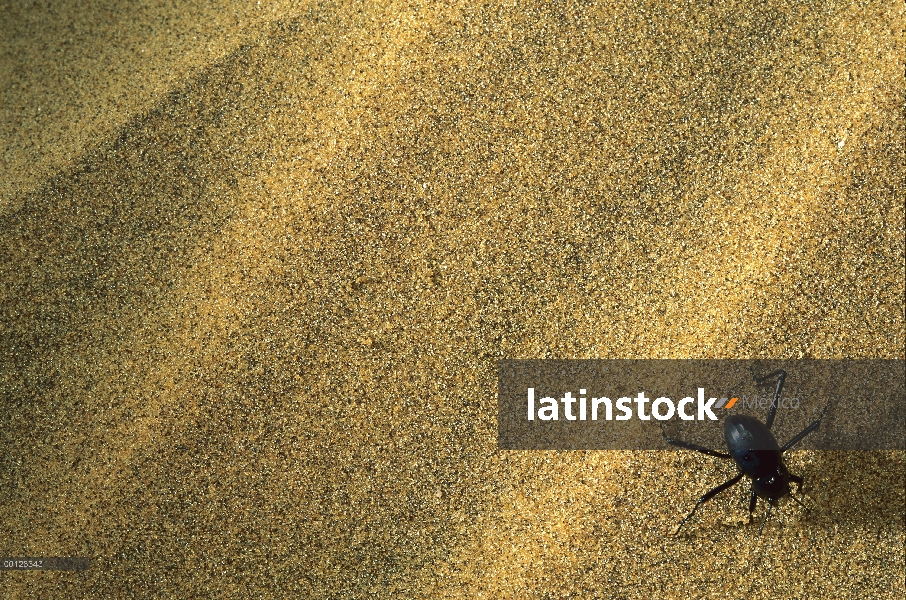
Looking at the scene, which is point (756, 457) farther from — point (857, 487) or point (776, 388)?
point (857, 487)

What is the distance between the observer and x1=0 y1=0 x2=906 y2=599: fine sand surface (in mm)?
2086

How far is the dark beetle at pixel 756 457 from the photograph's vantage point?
1953 mm

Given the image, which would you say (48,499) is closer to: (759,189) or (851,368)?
(759,189)

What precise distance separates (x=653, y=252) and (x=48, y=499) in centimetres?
212

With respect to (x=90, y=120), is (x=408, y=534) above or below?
below

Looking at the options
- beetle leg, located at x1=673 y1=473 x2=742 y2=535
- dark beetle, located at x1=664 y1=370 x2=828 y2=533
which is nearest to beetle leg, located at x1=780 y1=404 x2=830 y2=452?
dark beetle, located at x1=664 y1=370 x2=828 y2=533

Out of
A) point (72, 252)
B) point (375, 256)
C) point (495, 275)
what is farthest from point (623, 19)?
point (72, 252)

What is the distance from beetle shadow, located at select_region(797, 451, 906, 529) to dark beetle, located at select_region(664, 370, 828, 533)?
12 centimetres

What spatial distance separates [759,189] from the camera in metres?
2.12

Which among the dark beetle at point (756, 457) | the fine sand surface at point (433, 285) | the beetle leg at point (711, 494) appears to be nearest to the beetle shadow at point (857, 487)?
the fine sand surface at point (433, 285)

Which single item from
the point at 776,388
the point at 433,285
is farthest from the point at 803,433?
the point at 433,285

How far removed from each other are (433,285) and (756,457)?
112cm

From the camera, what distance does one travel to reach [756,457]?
195 cm

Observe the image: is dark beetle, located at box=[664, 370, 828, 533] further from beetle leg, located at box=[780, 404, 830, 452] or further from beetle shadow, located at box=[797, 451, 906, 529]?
beetle shadow, located at box=[797, 451, 906, 529]
